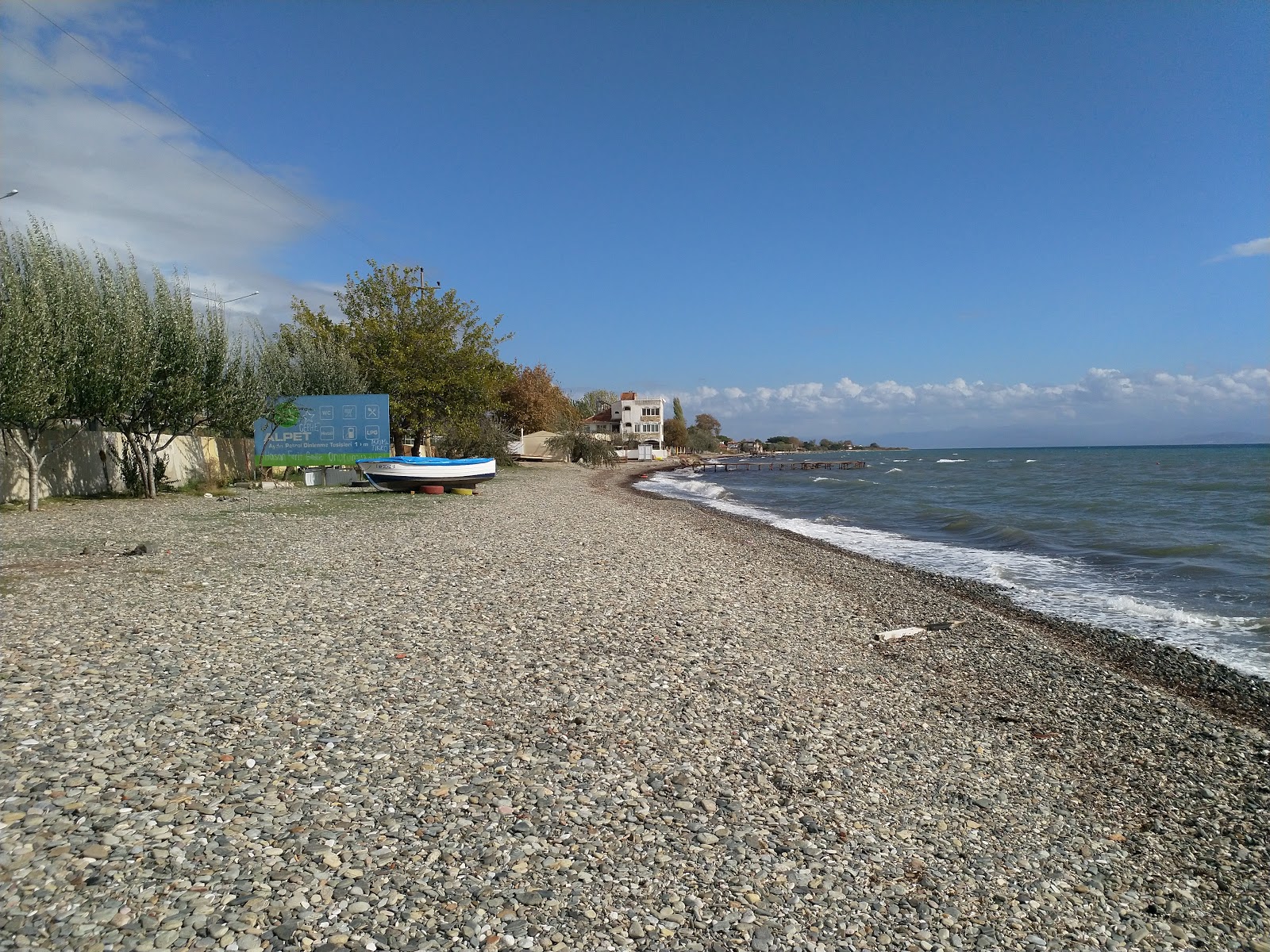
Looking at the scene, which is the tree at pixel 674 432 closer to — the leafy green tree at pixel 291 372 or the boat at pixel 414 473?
the leafy green tree at pixel 291 372

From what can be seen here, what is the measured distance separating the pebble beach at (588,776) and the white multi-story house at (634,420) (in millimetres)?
102017

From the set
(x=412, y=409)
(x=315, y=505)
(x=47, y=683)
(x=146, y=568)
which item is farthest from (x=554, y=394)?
(x=47, y=683)

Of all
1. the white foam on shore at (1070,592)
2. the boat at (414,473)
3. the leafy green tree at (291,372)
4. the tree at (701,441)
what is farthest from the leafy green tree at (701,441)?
the white foam on shore at (1070,592)

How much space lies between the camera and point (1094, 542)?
21.5 m

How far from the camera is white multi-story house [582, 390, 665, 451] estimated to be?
115 metres

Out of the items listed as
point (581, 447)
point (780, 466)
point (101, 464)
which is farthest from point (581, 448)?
point (101, 464)

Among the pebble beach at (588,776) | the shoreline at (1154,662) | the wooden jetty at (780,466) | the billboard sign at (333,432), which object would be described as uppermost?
the billboard sign at (333,432)

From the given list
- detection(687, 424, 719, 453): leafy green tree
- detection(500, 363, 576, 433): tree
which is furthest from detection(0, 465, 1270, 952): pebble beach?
detection(687, 424, 719, 453): leafy green tree

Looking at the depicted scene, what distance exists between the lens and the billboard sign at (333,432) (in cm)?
2941

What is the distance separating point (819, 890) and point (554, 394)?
7588 cm

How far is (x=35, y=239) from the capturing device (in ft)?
59.4

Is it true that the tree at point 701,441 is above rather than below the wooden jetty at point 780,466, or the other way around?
above

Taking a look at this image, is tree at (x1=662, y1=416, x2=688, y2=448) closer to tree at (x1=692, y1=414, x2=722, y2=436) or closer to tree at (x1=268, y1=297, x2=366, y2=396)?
tree at (x1=692, y1=414, x2=722, y2=436)

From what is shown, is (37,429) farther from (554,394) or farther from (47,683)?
(554,394)
